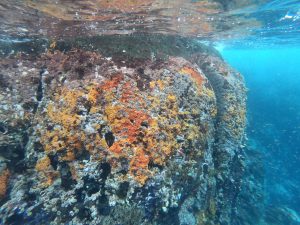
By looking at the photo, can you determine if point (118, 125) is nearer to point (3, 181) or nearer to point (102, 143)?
point (102, 143)

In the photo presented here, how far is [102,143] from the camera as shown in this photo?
16.5 ft

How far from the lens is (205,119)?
6.86 meters

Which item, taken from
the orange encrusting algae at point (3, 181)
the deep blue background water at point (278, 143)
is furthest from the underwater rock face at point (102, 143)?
the deep blue background water at point (278, 143)

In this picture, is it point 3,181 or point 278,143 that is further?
point 278,143

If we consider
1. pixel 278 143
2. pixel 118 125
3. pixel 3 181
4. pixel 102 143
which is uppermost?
pixel 118 125

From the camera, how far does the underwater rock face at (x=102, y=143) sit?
4.78 m

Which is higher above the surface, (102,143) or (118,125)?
(118,125)

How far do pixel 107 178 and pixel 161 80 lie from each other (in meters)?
2.91

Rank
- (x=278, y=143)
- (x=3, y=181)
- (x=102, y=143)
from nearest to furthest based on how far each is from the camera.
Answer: (x=3, y=181), (x=102, y=143), (x=278, y=143)

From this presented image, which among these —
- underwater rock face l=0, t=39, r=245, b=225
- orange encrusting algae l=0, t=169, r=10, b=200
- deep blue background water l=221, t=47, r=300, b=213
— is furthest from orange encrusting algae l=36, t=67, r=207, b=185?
deep blue background water l=221, t=47, r=300, b=213

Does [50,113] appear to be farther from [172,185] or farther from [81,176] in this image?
[172,185]

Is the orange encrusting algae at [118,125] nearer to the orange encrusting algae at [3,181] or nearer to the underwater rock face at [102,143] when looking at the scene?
the underwater rock face at [102,143]

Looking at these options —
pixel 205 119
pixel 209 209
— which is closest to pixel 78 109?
pixel 205 119

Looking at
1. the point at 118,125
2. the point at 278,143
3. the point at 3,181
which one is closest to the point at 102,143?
the point at 118,125
